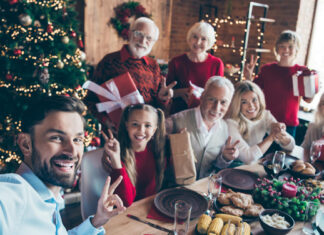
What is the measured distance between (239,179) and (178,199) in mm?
458

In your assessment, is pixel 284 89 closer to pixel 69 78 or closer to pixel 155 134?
pixel 155 134

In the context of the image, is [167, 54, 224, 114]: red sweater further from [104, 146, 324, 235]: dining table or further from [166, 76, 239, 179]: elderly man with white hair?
[104, 146, 324, 235]: dining table

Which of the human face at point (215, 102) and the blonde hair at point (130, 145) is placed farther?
the human face at point (215, 102)

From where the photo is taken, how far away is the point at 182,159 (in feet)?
5.11

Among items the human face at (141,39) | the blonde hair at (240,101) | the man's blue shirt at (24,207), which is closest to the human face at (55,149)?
the man's blue shirt at (24,207)

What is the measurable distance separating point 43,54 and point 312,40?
3978mm

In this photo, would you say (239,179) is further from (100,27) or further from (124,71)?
(100,27)

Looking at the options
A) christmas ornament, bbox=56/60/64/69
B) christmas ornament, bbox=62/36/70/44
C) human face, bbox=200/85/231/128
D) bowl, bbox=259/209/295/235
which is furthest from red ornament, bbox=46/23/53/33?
bowl, bbox=259/209/295/235

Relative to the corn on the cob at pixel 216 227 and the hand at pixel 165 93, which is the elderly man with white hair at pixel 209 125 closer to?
the hand at pixel 165 93

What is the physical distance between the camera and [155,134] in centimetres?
174

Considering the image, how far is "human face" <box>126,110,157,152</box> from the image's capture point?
1635mm

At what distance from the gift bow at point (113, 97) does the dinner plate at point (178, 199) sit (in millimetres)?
660

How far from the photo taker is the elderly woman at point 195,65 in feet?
8.14

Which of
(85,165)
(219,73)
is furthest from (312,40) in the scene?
(85,165)
